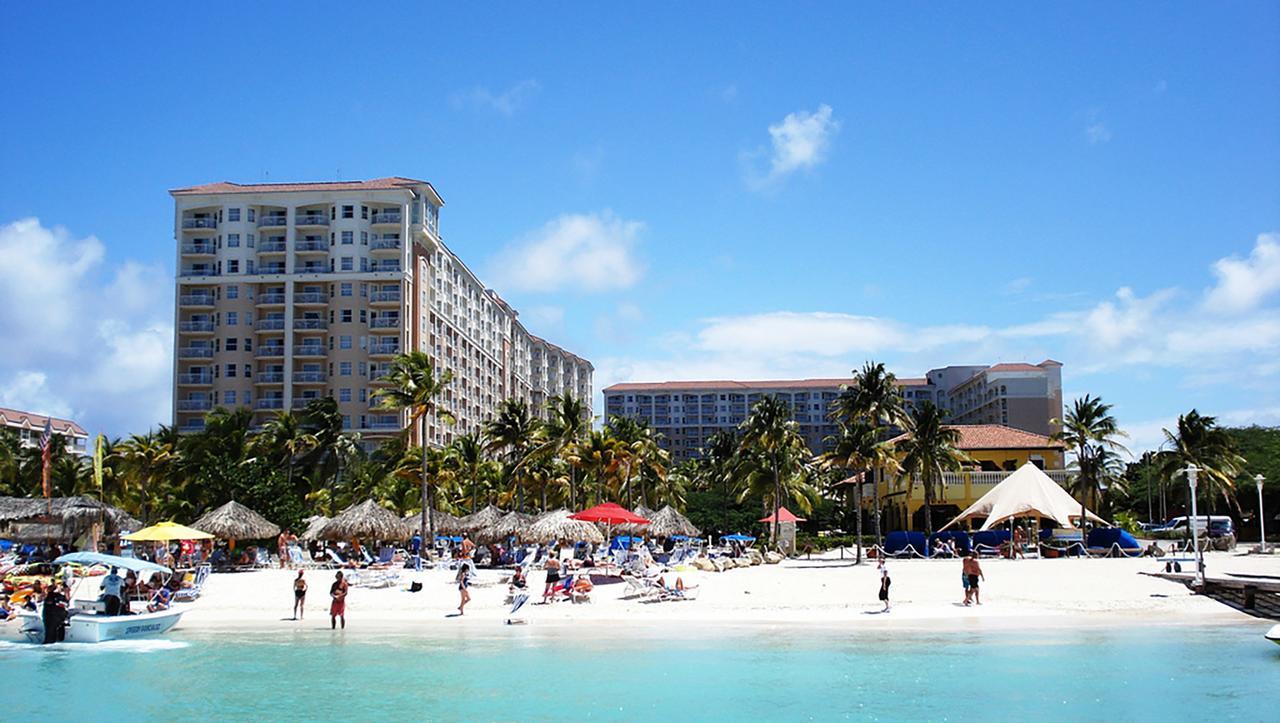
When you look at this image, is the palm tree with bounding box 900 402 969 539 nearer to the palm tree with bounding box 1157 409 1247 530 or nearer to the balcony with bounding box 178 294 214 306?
the palm tree with bounding box 1157 409 1247 530

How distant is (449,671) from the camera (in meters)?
19.4

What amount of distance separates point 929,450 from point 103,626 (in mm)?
37965

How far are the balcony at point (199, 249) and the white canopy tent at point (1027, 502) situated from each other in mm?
60218

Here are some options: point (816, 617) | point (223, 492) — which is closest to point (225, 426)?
point (223, 492)

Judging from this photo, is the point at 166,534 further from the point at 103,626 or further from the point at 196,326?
the point at 196,326

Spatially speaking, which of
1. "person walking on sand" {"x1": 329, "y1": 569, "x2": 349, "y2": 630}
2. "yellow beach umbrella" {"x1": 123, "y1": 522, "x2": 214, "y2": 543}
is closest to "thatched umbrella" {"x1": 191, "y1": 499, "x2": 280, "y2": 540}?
"yellow beach umbrella" {"x1": 123, "y1": 522, "x2": 214, "y2": 543}

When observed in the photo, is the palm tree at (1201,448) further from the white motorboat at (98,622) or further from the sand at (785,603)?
the white motorboat at (98,622)

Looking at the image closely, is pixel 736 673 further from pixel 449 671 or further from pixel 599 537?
pixel 599 537

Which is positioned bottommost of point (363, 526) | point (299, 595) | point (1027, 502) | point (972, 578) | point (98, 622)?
point (98, 622)

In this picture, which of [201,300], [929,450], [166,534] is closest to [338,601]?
[166,534]

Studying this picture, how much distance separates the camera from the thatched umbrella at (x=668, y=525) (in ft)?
153

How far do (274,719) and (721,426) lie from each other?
522ft

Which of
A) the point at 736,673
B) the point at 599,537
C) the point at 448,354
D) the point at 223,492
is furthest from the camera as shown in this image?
the point at 448,354

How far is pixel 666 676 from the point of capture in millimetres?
18609
